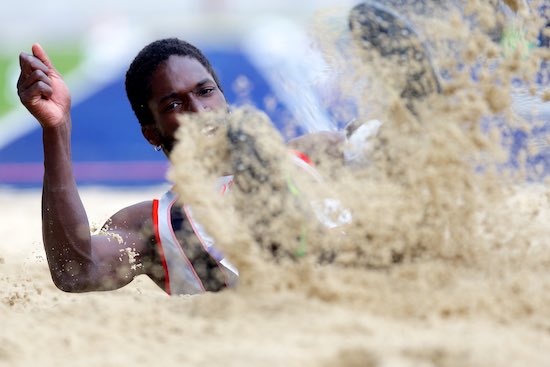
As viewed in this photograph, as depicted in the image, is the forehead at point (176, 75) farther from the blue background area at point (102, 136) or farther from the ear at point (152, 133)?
the blue background area at point (102, 136)

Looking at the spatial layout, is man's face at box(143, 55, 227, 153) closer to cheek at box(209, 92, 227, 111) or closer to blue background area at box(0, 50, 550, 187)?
cheek at box(209, 92, 227, 111)

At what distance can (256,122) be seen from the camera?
1813mm

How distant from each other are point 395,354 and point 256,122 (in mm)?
818

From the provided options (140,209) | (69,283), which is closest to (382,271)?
(69,283)

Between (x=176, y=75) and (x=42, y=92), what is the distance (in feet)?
1.64

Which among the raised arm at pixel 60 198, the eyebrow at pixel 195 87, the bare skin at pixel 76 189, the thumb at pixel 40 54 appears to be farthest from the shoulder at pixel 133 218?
the thumb at pixel 40 54

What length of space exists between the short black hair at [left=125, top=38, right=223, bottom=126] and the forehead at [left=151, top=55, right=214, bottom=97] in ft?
0.09

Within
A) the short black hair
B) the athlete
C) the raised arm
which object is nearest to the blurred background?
the short black hair

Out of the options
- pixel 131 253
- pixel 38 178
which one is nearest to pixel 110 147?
pixel 38 178

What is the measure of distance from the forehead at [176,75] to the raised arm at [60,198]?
0.35m

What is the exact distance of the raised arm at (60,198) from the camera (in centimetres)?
206

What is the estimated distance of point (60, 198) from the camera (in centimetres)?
210

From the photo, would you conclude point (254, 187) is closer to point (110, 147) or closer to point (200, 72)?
point (200, 72)

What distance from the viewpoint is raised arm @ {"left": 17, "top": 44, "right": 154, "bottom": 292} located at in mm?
2059
